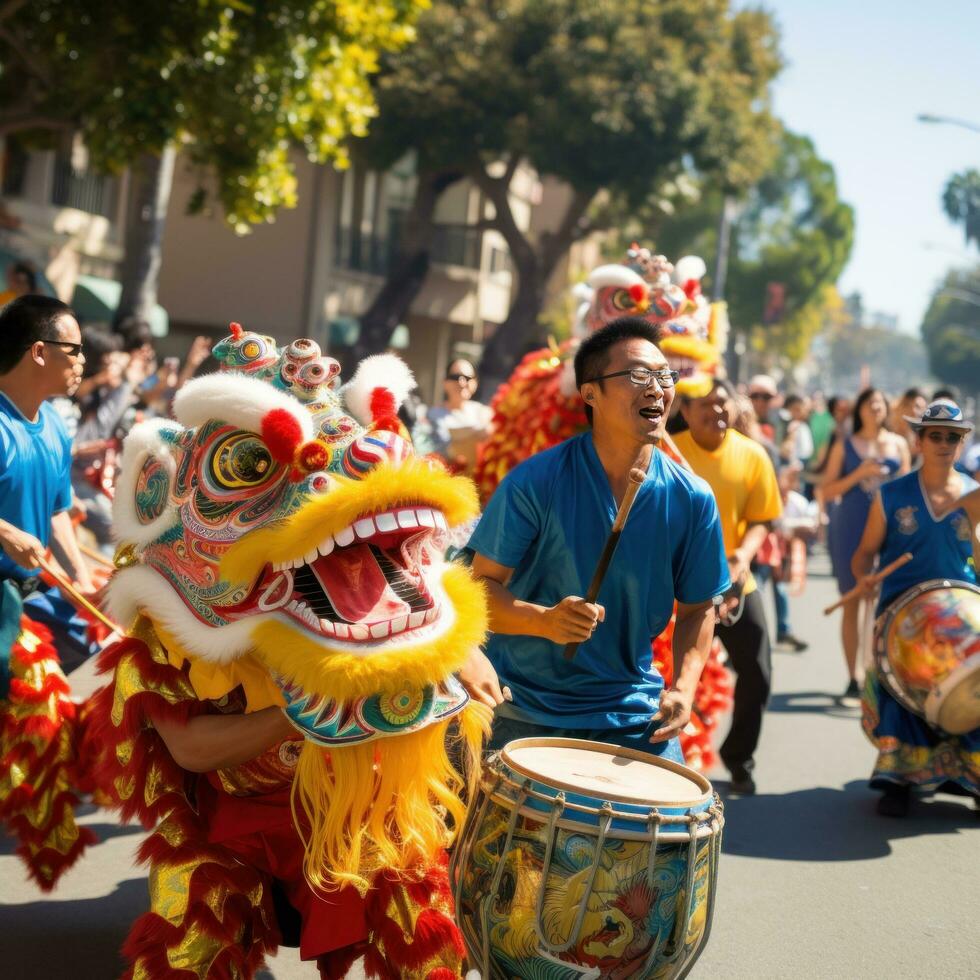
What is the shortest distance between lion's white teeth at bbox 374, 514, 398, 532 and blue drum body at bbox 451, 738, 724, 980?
0.56 meters

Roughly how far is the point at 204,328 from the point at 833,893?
2882cm

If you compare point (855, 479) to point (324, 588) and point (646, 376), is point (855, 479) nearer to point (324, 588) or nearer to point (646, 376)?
point (646, 376)

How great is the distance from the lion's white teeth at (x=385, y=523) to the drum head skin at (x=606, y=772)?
55 cm

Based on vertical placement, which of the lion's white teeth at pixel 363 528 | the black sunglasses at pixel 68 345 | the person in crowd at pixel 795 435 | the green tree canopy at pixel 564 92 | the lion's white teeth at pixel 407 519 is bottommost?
the person in crowd at pixel 795 435

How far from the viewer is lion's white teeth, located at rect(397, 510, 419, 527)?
10.00 ft

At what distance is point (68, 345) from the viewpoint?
4.91 meters

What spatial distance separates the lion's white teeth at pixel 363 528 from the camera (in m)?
3.03

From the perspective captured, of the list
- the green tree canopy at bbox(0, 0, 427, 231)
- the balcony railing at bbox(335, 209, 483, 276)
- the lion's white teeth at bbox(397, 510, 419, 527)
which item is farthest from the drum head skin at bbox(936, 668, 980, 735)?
the balcony railing at bbox(335, 209, 483, 276)

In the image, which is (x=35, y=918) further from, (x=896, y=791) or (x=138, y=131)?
(x=138, y=131)

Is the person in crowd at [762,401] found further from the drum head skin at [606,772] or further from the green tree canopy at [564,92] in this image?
the green tree canopy at [564,92]

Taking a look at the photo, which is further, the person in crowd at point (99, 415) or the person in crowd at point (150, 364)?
Result: the person in crowd at point (150, 364)

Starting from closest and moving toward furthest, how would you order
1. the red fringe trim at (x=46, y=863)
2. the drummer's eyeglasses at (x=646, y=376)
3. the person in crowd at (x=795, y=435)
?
the drummer's eyeglasses at (x=646, y=376) < the red fringe trim at (x=46, y=863) < the person in crowd at (x=795, y=435)

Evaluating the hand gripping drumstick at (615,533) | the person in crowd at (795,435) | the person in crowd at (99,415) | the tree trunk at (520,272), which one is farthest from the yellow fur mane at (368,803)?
the tree trunk at (520,272)

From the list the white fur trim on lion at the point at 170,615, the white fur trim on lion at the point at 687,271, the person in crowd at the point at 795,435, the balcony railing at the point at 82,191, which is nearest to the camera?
the white fur trim on lion at the point at 170,615
